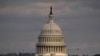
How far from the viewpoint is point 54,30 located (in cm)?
13512

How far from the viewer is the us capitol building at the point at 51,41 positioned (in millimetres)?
134750

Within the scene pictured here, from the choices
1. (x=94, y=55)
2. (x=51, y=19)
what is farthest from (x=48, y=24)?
(x=94, y=55)

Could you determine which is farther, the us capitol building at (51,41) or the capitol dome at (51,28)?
the capitol dome at (51,28)

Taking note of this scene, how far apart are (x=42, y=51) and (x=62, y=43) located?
4.08 metres

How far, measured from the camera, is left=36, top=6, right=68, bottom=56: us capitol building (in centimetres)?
13475

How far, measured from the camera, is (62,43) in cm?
13525

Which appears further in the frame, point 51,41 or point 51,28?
point 51,28

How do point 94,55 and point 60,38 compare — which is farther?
point 94,55

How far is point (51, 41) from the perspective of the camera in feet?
443

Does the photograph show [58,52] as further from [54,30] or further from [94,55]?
[94,55]

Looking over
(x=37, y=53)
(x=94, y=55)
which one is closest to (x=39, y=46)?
(x=37, y=53)

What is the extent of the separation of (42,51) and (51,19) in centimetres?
639

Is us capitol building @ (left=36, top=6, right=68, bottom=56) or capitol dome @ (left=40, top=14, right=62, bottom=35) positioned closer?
us capitol building @ (left=36, top=6, right=68, bottom=56)

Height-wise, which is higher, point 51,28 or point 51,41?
point 51,28
